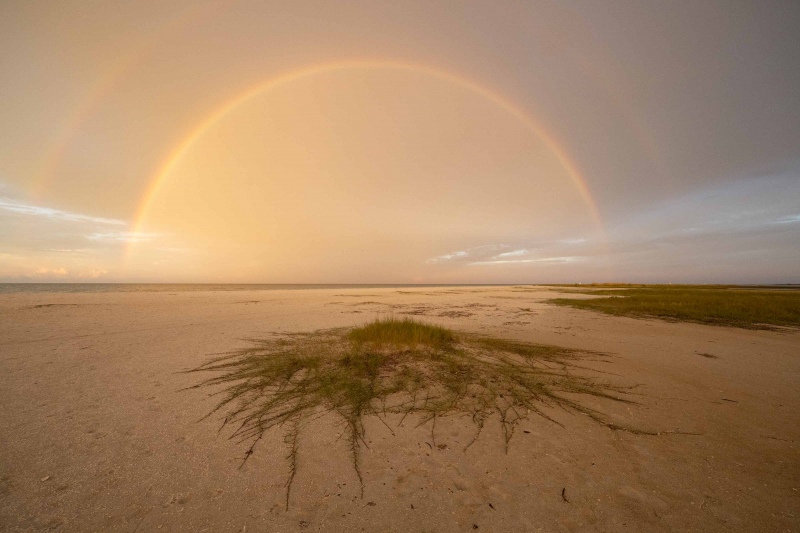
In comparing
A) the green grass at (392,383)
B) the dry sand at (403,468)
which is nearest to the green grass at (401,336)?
the green grass at (392,383)

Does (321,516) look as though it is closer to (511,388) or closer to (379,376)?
(379,376)

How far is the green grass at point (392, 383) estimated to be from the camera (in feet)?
15.9

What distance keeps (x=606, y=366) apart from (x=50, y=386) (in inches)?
510

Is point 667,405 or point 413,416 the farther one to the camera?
point 667,405

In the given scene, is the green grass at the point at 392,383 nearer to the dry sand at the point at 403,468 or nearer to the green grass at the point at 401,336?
the green grass at the point at 401,336

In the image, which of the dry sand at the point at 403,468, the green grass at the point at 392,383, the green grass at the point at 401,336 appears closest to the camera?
the dry sand at the point at 403,468

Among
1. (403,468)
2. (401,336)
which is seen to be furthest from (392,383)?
(401,336)

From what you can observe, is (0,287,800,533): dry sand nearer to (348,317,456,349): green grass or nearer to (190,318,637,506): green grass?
(190,318,637,506): green grass

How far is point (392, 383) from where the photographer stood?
6.29 meters

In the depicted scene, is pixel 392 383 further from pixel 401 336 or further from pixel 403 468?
pixel 401 336

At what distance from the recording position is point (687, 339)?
11375 mm

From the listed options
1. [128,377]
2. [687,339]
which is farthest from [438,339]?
[687,339]

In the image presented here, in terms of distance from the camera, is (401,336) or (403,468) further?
(401,336)

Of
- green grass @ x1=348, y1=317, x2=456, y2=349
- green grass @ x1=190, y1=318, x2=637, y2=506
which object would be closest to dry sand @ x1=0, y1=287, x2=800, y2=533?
green grass @ x1=190, y1=318, x2=637, y2=506
